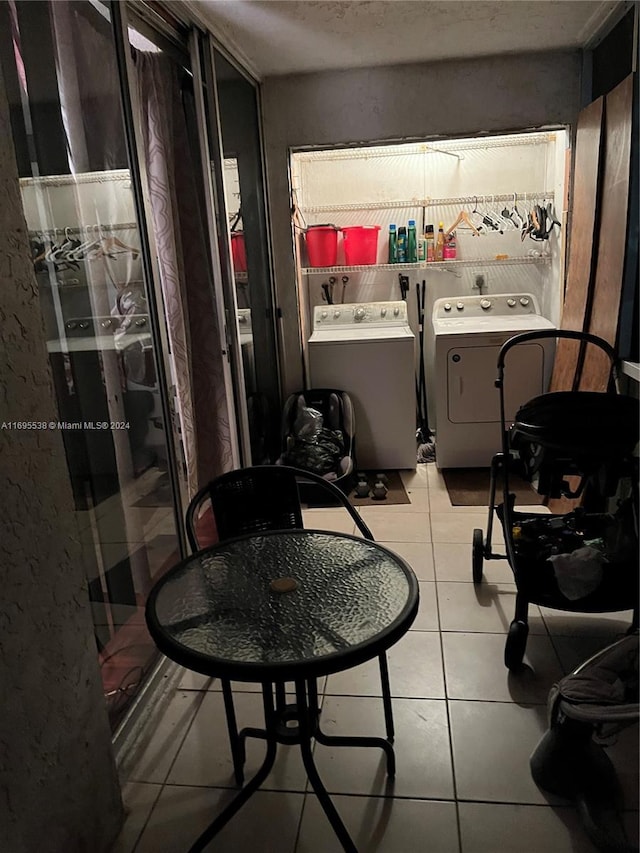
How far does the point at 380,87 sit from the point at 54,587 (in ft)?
11.8

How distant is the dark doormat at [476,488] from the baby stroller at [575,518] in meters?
1.20

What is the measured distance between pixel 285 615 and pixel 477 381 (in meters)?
2.88

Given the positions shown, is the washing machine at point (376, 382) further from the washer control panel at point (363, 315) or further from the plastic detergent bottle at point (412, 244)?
the plastic detergent bottle at point (412, 244)

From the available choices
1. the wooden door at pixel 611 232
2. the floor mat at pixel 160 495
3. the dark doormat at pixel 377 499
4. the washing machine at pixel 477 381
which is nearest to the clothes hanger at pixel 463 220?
the washing machine at pixel 477 381

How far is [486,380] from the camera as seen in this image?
395cm

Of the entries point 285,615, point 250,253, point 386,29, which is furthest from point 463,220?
point 285,615

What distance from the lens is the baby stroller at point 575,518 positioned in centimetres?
204

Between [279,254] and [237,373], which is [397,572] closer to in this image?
[237,373]

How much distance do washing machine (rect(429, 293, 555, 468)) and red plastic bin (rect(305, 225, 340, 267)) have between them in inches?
36.9

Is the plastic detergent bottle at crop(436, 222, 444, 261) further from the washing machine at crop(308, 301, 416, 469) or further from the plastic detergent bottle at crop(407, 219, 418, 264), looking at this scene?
the washing machine at crop(308, 301, 416, 469)

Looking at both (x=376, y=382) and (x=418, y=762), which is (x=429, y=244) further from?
(x=418, y=762)

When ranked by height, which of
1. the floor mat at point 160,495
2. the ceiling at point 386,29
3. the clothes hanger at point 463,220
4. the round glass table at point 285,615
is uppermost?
the ceiling at point 386,29

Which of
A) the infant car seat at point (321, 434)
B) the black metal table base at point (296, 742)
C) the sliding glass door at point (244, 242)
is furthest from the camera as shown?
the infant car seat at point (321, 434)

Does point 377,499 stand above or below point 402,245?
below
